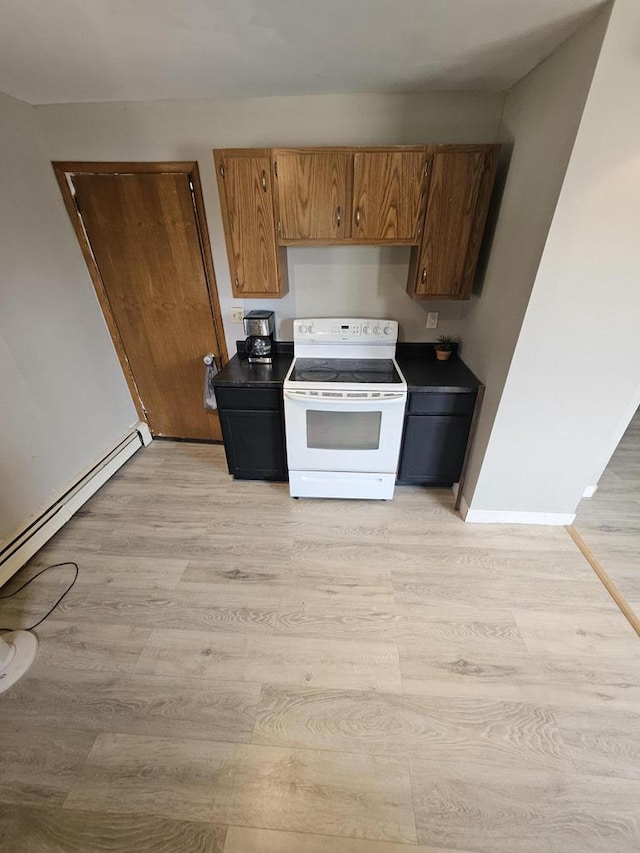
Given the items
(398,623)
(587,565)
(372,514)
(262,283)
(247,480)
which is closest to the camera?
(398,623)

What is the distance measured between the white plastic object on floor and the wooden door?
1611mm

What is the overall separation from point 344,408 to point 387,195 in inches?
45.2

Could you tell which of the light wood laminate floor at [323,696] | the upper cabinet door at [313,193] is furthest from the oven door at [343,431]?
the upper cabinet door at [313,193]

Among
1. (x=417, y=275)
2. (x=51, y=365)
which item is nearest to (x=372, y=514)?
(x=417, y=275)

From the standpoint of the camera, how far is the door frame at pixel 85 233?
200 centimetres

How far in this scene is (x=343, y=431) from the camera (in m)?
1.99

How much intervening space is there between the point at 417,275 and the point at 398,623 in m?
1.85

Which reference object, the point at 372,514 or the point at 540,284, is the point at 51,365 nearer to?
the point at 372,514

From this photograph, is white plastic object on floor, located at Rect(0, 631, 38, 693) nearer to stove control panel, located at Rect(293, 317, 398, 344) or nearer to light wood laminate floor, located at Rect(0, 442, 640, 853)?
light wood laminate floor, located at Rect(0, 442, 640, 853)

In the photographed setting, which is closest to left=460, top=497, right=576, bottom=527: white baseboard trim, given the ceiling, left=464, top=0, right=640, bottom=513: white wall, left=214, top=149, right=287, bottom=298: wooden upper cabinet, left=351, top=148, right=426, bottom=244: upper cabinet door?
left=464, top=0, right=640, bottom=513: white wall

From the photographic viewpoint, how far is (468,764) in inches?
45.0

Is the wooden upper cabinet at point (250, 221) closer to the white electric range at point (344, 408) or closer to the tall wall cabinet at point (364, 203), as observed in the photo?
the tall wall cabinet at point (364, 203)

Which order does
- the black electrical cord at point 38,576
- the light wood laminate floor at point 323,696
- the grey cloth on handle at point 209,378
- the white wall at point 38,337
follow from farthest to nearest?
the grey cloth on handle at point 209,378, the white wall at point 38,337, the black electrical cord at point 38,576, the light wood laminate floor at point 323,696

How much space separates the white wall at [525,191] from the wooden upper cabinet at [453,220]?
0.36ft
